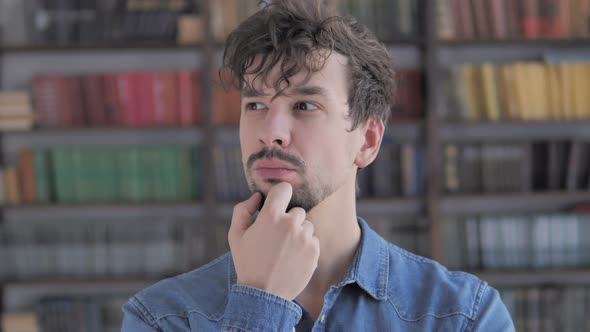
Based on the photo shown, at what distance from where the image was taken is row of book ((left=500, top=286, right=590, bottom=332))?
10.6ft

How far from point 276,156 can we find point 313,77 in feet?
0.57

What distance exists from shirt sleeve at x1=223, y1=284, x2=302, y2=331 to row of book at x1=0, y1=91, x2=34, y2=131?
8.01ft

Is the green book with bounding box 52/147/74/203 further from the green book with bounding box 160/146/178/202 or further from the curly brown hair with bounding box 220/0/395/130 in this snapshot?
the curly brown hair with bounding box 220/0/395/130

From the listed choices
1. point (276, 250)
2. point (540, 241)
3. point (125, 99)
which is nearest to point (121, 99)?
point (125, 99)

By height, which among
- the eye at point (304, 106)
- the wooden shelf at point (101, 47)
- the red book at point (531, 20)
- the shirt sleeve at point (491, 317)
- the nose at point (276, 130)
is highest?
the red book at point (531, 20)

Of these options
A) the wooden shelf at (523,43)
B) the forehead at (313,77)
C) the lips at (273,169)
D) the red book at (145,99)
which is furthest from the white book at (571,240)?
the lips at (273,169)

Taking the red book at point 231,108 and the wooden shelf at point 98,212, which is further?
the wooden shelf at point 98,212

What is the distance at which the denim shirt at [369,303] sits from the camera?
4.33 ft

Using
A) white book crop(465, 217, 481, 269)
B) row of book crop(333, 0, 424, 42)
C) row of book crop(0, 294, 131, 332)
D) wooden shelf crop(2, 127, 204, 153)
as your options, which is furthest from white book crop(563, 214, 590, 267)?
row of book crop(0, 294, 131, 332)

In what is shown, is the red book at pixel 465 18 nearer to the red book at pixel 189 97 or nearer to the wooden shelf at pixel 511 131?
the wooden shelf at pixel 511 131

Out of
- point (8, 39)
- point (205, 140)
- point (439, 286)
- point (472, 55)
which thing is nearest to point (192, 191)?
point (205, 140)

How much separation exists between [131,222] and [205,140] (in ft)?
1.71

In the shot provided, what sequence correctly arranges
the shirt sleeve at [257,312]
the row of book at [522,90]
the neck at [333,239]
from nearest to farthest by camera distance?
1. the shirt sleeve at [257,312]
2. the neck at [333,239]
3. the row of book at [522,90]

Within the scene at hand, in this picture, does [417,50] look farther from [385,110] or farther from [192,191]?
[385,110]
